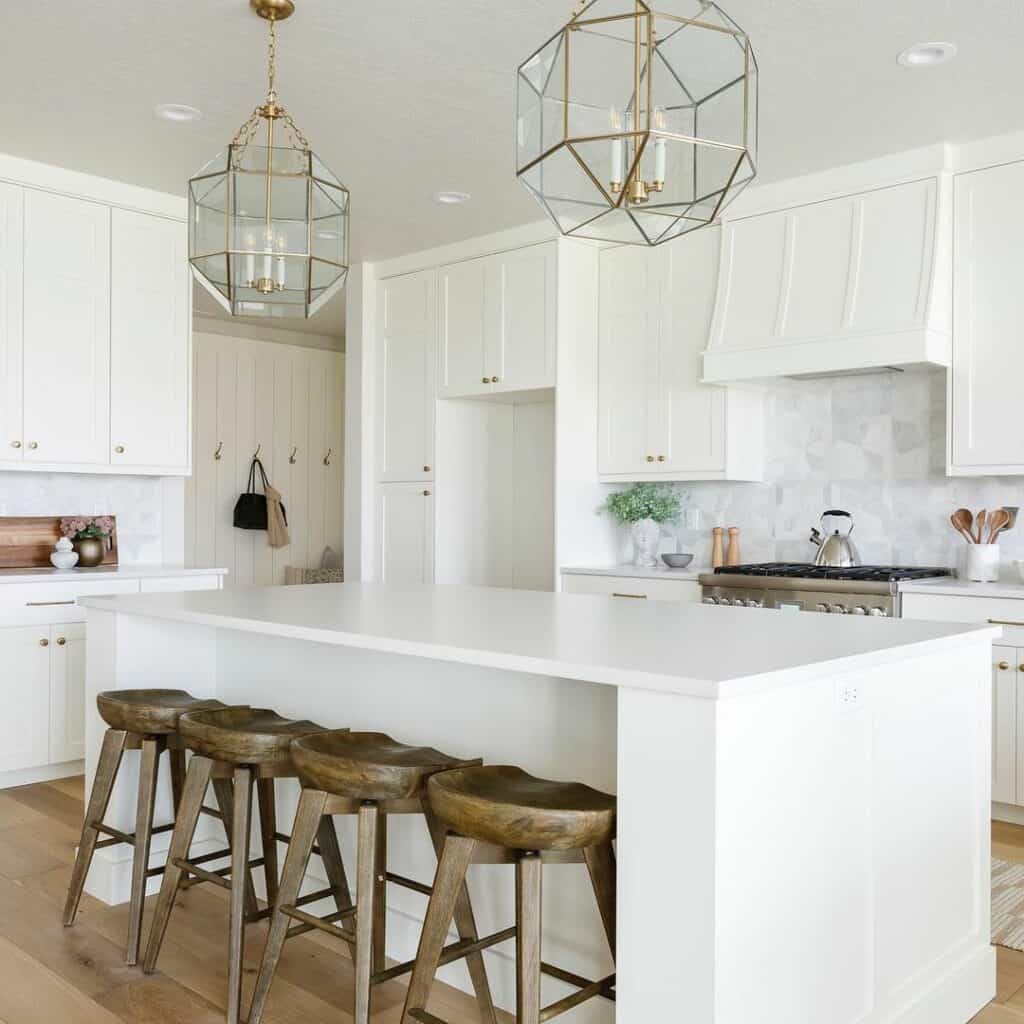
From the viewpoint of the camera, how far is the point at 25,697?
4.27 meters

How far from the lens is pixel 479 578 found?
6070 millimetres

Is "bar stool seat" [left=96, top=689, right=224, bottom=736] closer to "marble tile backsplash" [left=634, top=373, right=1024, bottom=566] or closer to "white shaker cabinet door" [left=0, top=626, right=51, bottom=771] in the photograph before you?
"white shaker cabinet door" [left=0, top=626, right=51, bottom=771]

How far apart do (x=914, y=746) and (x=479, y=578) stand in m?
4.00

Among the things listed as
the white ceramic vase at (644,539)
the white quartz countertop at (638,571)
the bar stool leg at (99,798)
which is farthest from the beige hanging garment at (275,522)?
→ the bar stool leg at (99,798)

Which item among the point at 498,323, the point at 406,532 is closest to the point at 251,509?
the point at 406,532

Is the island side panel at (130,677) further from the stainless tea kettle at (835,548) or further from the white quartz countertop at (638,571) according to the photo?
the stainless tea kettle at (835,548)

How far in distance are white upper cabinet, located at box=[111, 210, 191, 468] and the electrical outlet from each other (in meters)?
3.78

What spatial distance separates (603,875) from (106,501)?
155 inches

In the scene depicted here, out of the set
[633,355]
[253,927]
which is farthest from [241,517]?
→ [253,927]

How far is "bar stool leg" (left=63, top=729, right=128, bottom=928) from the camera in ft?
9.35

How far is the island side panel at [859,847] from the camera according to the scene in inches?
68.6

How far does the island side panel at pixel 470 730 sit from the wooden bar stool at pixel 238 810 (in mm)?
175

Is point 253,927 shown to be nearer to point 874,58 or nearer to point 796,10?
point 796,10

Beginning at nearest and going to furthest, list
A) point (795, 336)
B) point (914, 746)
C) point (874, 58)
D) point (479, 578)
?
point (914, 746)
point (874, 58)
point (795, 336)
point (479, 578)
